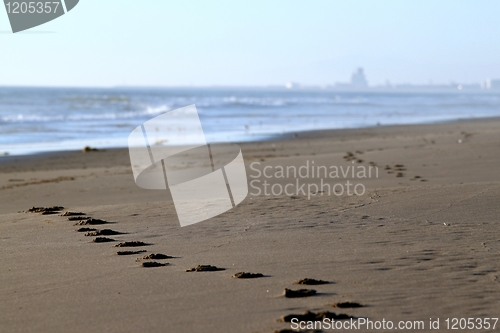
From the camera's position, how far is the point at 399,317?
3426mm

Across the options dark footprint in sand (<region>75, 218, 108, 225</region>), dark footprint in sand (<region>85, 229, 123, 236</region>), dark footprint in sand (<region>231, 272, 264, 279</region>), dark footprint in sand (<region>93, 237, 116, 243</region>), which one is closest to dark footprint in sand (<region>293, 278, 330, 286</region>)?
dark footprint in sand (<region>231, 272, 264, 279</region>)

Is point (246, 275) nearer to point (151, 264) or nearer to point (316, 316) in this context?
point (151, 264)

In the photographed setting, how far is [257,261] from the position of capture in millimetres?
4672

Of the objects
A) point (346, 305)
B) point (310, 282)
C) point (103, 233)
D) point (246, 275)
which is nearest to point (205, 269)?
Answer: point (246, 275)

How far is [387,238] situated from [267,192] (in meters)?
3.29

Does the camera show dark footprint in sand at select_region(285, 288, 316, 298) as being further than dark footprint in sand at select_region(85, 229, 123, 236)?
No

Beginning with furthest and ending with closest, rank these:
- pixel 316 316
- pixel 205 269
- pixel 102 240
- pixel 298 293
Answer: pixel 102 240
pixel 205 269
pixel 298 293
pixel 316 316

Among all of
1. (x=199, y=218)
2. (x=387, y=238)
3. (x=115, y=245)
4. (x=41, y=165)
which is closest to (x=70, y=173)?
(x=41, y=165)

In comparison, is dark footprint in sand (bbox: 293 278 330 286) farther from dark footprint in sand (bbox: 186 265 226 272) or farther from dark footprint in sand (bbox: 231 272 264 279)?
dark footprint in sand (bbox: 186 265 226 272)

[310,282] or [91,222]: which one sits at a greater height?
[91,222]

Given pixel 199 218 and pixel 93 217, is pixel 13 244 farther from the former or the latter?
pixel 199 218

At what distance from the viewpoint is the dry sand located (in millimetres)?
3518

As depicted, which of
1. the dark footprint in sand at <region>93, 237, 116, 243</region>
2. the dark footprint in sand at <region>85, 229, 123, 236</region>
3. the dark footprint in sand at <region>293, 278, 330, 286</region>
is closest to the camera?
the dark footprint in sand at <region>293, 278, 330, 286</region>

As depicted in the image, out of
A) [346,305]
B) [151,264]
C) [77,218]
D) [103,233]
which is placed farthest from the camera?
[77,218]
